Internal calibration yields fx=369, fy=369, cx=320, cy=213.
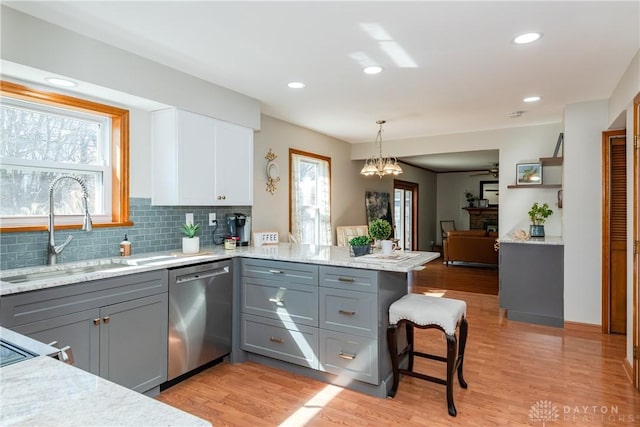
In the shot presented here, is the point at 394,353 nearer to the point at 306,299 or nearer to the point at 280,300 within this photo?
the point at 306,299

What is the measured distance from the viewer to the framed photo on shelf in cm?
493

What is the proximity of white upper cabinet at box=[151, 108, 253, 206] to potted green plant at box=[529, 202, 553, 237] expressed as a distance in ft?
11.9

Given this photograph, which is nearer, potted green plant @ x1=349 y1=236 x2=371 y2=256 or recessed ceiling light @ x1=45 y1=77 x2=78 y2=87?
recessed ceiling light @ x1=45 y1=77 x2=78 y2=87

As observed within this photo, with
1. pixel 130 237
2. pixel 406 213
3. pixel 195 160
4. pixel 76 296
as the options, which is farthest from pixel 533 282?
pixel 406 213

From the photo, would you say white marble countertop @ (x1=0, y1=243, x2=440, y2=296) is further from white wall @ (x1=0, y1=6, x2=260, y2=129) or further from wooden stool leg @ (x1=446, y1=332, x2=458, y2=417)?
white wall @ (x1=0, y1=6, x2=260, y2=129)

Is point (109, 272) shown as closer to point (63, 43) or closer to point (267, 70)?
point (63, 43)

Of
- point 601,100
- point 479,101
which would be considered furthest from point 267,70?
point 601,100

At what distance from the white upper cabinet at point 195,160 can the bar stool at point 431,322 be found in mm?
1920

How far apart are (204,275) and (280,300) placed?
2.08 feet

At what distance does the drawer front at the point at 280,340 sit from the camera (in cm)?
285

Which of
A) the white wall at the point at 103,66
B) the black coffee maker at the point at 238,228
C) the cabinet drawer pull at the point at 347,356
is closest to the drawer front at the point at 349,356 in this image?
the cabinet drawer pull at the point at 347,356

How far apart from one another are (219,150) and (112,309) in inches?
67.8

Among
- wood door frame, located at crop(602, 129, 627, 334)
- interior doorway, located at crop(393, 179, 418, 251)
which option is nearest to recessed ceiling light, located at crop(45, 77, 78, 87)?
wood door frame, located at crop(602, 129, 627, 334)

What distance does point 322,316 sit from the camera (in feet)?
9.16
